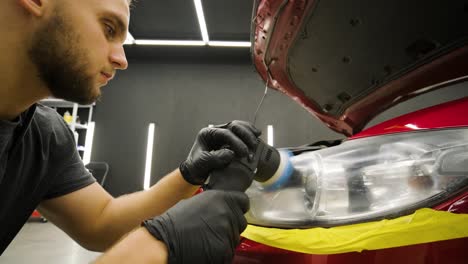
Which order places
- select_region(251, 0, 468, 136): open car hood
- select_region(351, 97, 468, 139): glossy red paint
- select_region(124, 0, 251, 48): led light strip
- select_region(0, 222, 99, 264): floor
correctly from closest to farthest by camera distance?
select_region(351, 97, 468, 139): glossy red paint < select_region(251, 0, 468, 136): open car hood < select_region(0, 222, 99, 264): floor < select_region(124, 0, 251, 48): led light strip

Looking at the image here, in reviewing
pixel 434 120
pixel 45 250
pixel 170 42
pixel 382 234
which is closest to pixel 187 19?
pixel 170 42

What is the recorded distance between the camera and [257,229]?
0.62 m

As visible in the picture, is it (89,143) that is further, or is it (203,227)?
(89,143)

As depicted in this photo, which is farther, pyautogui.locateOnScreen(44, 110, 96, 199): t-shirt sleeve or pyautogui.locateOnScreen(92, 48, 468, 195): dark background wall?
pyautogui.locateOnScreen(92, 48, 468, 195): dark background wall

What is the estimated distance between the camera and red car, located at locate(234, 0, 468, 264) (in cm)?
43

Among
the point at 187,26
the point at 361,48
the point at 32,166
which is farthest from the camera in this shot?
the point at 187,26

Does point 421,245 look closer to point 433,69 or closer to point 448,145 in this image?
point 448,145

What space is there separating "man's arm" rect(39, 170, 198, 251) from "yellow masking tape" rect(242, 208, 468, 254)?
0.53 metres

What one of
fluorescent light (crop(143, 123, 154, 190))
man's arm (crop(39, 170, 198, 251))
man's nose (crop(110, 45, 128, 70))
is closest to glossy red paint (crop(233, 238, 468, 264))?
man's arm (crop(39, 170, 198, 251))

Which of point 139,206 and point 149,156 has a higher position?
point 139,206

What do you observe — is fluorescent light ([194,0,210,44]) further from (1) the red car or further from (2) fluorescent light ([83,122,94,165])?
(1) the red car

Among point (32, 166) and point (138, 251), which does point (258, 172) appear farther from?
point (32, 166)

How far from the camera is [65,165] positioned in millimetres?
1107

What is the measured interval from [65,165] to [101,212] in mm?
229
